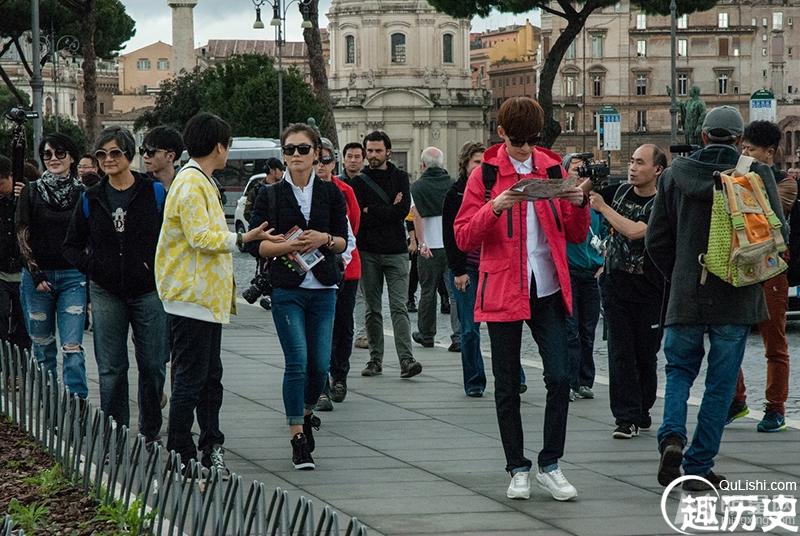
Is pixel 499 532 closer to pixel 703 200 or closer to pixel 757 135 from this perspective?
pixel 703 200

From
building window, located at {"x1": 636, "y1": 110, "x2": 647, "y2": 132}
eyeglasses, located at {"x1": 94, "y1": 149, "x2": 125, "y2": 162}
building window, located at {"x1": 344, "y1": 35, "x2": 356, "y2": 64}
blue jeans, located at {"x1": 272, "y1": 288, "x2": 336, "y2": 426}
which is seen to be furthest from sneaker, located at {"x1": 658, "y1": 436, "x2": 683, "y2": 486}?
building window, located at {"x1": 344, "y1": 35, "x2": 356, "y2": 64}

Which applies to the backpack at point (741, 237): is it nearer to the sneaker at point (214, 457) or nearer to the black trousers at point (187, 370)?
the black trousers at point (187, 370)

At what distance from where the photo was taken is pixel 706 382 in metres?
7.60

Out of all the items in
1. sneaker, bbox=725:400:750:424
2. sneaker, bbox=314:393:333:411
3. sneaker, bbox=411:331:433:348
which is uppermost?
sneaker, bbox=725:400:750:424

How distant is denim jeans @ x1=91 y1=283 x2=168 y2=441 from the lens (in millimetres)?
8258

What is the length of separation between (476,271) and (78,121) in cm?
15313

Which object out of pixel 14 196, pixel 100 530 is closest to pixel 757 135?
pixel 100 530

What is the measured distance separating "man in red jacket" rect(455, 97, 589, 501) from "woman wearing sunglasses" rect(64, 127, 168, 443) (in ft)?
5.54

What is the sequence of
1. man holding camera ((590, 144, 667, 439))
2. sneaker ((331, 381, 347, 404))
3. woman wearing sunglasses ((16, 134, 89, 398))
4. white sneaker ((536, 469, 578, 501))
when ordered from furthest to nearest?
sneaker ((331, 381, 347, 404)), woman wearing sunglasses ((16, 134, 89, 398)), man holding camera ((590, 144, 667, 439)), white sneaker ((536, 469, 578, 501))

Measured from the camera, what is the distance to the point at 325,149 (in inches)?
430

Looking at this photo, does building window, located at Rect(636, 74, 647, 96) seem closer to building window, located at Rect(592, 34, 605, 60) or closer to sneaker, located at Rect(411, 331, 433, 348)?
building window, located at Rect(592, 34, 605, 60)

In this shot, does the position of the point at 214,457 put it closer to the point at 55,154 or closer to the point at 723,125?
the point at 55,154

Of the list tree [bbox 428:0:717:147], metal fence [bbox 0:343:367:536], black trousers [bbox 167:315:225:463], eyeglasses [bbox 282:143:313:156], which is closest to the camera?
metal fence [bbox 0:343:367:536]

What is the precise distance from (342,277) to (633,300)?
1.74 m
